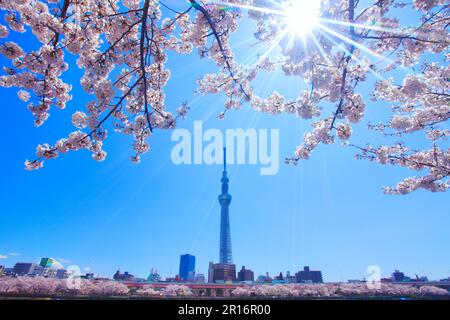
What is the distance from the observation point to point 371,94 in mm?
5191

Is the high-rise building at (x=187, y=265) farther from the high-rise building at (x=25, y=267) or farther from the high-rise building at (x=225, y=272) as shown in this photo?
the high-rise building at (x=25, y=267)

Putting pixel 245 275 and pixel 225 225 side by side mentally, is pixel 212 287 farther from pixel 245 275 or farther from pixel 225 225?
pixel 225 225

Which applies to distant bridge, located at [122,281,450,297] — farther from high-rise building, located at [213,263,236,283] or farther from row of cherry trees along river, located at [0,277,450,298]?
high-rise building, located at [213,263,236,283]

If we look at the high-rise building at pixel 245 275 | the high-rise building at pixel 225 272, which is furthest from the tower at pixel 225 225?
the high-rise building at pixel 245 275

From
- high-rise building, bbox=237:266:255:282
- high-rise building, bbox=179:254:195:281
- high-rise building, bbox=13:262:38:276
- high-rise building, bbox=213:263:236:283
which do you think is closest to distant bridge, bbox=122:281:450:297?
high-rise building, bbox=13:262:38:276

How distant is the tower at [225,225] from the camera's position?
63.7 metres

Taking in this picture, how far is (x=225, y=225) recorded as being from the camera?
68.2m

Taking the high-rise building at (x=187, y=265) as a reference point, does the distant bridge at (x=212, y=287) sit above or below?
above

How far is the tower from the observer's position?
63.7 meters

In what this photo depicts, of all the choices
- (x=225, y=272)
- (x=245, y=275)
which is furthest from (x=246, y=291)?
(x=225, y=272)

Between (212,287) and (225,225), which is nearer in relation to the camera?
(212,287)
